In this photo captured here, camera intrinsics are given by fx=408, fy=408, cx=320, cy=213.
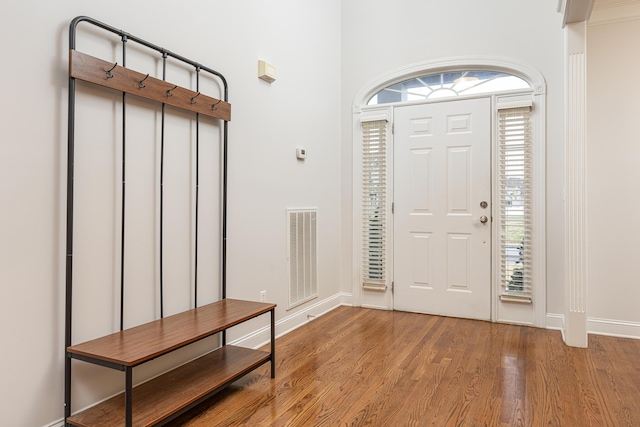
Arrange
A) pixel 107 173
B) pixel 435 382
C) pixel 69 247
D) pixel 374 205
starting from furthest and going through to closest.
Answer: pixel 374 205 → pixel 435 382 → pixel 107 173 → pixel 69 247

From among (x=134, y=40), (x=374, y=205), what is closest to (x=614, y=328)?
(x=374, y=205)

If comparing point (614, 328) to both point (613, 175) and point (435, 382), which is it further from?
point (435, 382)

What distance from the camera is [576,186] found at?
2.96 metres

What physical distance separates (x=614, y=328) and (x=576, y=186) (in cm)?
126

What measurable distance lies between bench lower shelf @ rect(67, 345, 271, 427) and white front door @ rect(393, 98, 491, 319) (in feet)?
6.61

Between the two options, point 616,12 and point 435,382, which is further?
point 616,12

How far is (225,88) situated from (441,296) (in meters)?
2.66

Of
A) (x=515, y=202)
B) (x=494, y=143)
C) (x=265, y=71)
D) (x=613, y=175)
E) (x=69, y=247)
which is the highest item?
Answer: (x=265, y=71)

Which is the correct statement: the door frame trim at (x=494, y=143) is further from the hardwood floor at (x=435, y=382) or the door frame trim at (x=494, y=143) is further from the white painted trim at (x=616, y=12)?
the white painted trim at (x=616, y=12)

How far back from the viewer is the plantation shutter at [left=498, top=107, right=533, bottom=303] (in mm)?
3496

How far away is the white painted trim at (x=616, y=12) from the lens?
3.17 metres

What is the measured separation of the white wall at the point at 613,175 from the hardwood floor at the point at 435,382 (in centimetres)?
33

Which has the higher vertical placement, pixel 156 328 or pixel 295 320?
pixel 156 328

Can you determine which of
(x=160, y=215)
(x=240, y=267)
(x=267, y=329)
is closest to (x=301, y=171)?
(x=240, y=267)
